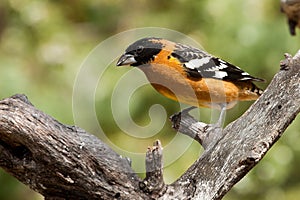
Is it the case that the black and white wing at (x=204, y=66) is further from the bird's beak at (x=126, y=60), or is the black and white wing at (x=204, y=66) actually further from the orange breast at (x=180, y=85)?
the bird's beak at (x=126, y=60)

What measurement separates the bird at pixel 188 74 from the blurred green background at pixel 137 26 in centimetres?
154

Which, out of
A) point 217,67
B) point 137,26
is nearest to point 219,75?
point 217,67

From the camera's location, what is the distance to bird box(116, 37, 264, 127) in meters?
2.52

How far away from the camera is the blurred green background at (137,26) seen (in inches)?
183

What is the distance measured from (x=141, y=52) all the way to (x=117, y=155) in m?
0.40

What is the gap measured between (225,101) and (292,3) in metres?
1.19

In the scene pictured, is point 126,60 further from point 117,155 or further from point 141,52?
point 117,155

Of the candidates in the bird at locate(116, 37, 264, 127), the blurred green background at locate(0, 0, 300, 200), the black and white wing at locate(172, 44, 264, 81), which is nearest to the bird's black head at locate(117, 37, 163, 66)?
the bird at locate(116, 37, 264, 127)

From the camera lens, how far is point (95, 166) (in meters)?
2.59

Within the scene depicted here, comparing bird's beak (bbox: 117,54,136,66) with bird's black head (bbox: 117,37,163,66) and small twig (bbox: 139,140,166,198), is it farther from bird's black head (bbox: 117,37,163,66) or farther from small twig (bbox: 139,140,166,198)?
small twig (bbox: 139,140,166,198)

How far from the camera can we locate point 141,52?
2482mm

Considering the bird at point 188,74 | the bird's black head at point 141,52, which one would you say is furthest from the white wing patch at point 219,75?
the bird's black head at point 141,52

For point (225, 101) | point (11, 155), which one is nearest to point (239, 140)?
point (225, 101)

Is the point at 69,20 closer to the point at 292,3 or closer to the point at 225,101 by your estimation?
the point at 292,3
